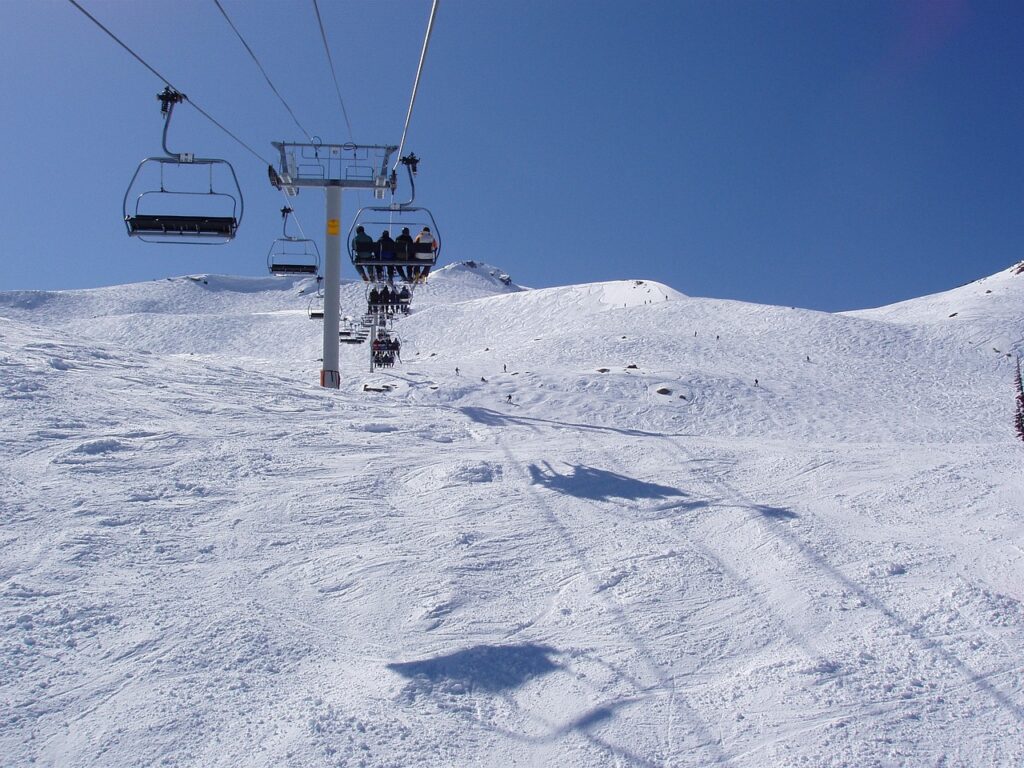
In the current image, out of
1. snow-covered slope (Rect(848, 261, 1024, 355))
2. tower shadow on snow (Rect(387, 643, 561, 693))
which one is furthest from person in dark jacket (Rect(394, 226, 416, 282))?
snow-covered slope (Rect(848, 261, 1024, 355))

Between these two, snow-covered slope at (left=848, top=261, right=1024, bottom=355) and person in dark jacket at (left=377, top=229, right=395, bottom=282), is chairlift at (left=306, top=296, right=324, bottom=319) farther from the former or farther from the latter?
snow-covered slope at (left=848, top=261, right=1024, bottom=355)

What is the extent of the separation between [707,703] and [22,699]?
403 cm

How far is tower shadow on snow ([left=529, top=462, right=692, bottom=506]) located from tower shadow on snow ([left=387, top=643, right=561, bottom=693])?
3.86 metres

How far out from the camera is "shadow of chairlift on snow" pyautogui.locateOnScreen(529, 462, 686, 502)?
29.4 ft

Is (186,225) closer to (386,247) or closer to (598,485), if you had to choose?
(386,247)

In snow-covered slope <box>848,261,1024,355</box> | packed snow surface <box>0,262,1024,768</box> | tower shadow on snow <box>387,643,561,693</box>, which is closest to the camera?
packed snow surface <box>0,262,1024,768</box>

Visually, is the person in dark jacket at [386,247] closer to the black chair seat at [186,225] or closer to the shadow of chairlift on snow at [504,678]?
the black chair seat at [186,225]

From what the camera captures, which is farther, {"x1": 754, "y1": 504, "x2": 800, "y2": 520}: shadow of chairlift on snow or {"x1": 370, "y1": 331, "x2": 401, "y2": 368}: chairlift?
{"x1": 370, "y1": 331, "x2": 401, "y2": 368}: chairlift

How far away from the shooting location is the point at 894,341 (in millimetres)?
35562

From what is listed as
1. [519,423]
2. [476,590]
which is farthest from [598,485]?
[519,423]

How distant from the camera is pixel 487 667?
484 centimetres

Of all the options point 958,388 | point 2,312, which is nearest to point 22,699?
point 958,388

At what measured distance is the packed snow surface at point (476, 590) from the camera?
413 centimetres

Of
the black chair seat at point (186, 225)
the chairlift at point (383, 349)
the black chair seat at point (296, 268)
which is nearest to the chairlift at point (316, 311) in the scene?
the chairlift at point (383, 349)
